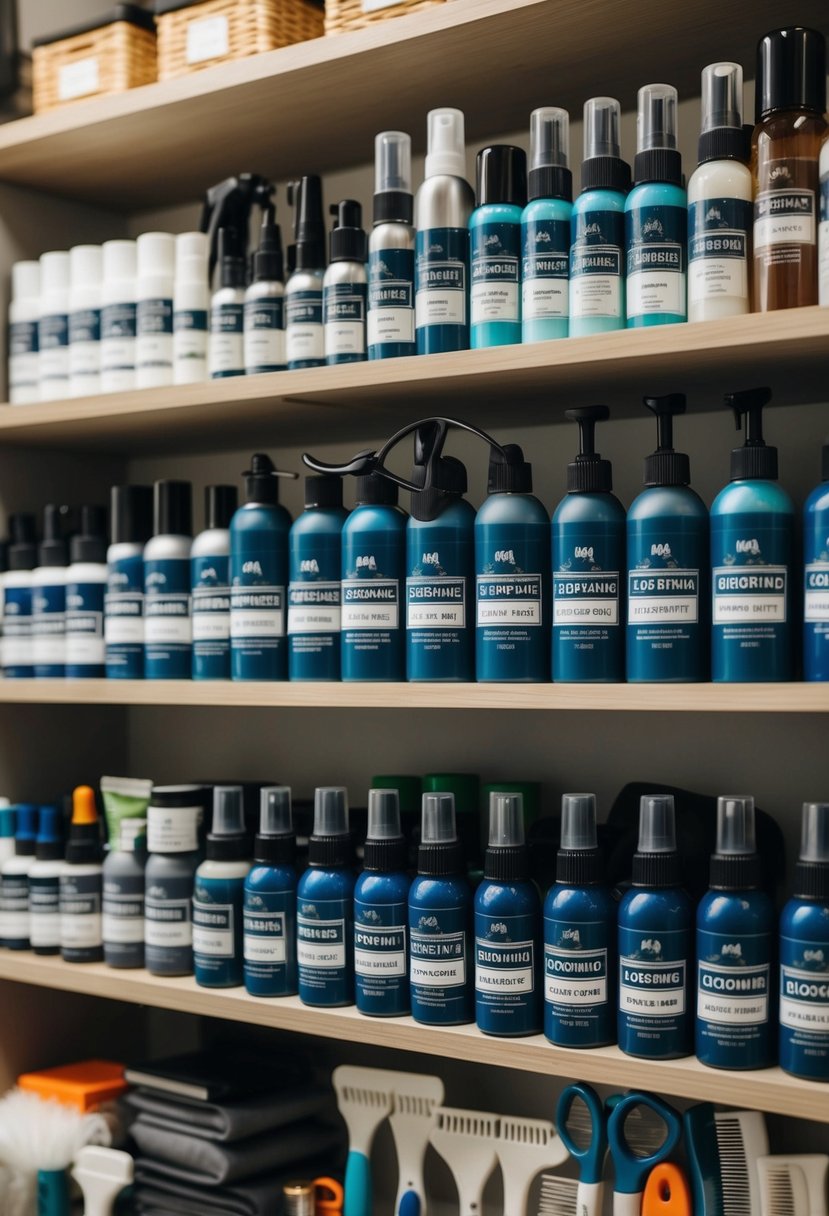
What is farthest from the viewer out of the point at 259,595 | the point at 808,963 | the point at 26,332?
the point at 26,332

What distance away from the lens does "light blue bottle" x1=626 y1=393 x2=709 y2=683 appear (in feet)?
3.75

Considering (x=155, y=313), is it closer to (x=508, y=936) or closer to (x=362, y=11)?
(x=362, y=11)

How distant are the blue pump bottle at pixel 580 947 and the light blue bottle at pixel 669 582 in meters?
0.15

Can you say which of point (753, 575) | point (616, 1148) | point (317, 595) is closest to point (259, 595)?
point (317, 595)

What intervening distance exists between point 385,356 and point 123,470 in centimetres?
64

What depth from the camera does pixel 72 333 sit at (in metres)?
1.56

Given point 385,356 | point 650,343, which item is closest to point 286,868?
point 385,356

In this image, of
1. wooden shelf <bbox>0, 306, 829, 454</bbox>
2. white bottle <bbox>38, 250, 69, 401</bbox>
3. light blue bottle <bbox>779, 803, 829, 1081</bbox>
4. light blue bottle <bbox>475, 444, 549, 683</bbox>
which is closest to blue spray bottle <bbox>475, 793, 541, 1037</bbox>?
light blue bottle <bbox>475, 444, 549, 683</bbox>

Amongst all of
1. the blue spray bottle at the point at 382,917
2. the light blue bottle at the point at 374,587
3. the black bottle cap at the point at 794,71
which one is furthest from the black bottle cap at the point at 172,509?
the black bottle cap at the point at 794,71

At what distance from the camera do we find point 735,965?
3.62 feet

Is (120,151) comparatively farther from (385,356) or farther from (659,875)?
(659,875)

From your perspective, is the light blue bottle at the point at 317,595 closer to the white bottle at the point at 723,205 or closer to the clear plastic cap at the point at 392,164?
the clear plastic cap at the point at 392,164

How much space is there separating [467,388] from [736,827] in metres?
0.48

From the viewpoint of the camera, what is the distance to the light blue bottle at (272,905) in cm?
135
